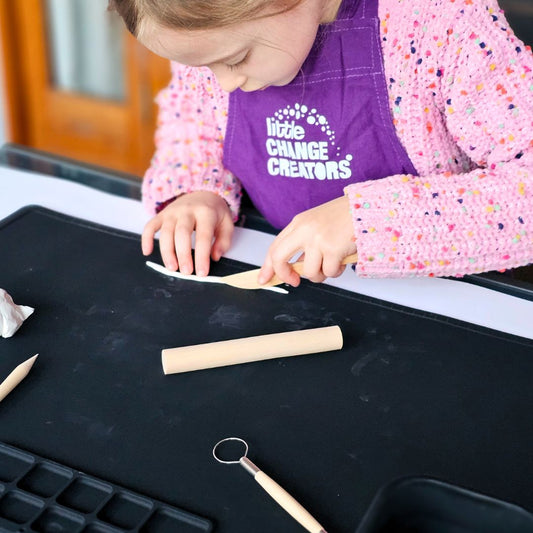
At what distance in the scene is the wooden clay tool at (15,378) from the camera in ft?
1.91

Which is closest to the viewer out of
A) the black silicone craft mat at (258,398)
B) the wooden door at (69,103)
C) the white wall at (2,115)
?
the black silicone craft mat at (258,398)

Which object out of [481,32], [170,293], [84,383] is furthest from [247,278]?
[481,32]

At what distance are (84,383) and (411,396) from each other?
24 cm

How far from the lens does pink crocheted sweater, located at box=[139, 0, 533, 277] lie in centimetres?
71

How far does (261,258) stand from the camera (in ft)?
2.57

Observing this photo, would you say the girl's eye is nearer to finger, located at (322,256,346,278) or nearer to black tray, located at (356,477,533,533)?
finger, located at (322,256,346,278)

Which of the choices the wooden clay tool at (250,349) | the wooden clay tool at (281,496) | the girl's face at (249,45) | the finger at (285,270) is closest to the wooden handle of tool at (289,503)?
the wooden clay tool at (281,496)

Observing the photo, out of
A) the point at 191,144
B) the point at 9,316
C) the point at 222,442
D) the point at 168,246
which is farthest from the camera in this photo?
the point at 191,144

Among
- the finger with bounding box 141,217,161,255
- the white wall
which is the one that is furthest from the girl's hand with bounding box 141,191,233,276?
the white wall

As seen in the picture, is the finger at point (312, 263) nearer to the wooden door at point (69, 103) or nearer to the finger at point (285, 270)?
the finger at point (285, 270)

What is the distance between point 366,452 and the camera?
0.53 meters

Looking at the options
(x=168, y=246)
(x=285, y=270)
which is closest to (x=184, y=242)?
(x=168, y=246)

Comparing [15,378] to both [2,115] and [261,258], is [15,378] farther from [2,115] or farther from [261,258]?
[2,115]

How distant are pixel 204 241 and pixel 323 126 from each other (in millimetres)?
173
